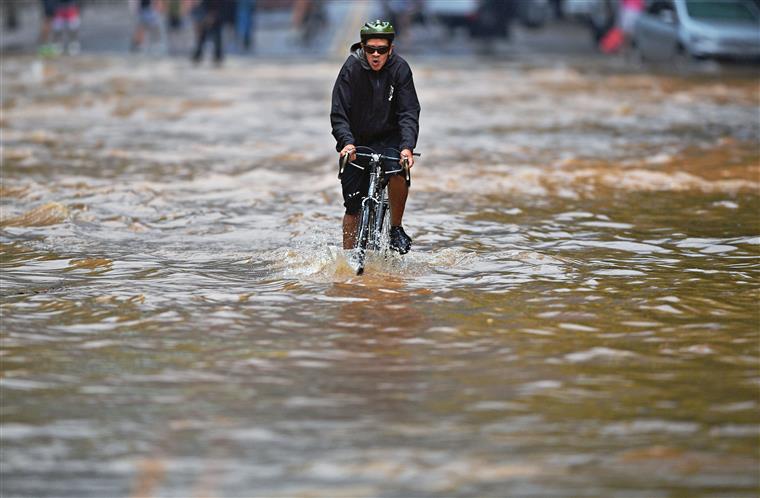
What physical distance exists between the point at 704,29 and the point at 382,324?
2218 cm

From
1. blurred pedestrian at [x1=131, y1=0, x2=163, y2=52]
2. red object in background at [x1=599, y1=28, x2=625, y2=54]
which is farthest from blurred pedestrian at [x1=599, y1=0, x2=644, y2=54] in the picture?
blurred pedestrian at [x1=131, y1=0, x2=163, y2=52]

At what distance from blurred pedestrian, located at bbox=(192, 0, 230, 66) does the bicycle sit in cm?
2230

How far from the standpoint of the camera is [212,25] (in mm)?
32562

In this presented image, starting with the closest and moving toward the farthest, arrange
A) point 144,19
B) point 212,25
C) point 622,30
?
point 212,25
point 144,19
point 622,30

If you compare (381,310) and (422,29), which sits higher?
(381,310)

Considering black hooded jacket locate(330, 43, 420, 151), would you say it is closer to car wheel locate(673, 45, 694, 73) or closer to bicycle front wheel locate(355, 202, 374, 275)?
bicycle front wheel locate(355, 202, 374, 275)

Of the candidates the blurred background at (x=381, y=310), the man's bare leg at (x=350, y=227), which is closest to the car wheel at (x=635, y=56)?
the blurred background at (x=381, y=310)

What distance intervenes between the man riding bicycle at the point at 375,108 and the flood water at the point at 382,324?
1.97 ft

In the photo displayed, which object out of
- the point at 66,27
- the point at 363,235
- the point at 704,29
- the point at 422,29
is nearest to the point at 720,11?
the point at 704,29

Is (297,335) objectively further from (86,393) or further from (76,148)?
(76,148)

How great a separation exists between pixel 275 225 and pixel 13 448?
6.53 metres

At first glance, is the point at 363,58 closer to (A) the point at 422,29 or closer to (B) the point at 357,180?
(B) the point at 357,180

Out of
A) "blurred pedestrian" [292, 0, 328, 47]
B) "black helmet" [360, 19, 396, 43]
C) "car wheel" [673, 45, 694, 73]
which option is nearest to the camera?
"black helmet" [360, 19, 396, 43]

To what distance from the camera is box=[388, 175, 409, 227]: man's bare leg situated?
1030 centimetres
